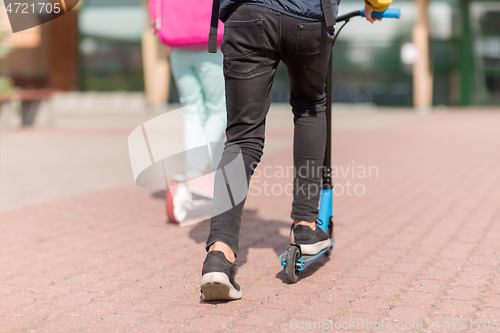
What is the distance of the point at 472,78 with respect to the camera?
91.0 ft

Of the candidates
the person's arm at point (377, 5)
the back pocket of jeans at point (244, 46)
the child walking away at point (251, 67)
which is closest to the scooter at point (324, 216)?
the person's arm at point (377, 5)

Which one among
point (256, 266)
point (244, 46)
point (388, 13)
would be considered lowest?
point (256, 266)

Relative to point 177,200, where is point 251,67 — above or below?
above

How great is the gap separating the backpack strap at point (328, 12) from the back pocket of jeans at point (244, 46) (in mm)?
283

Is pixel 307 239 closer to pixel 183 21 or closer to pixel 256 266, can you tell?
pixel 256 266

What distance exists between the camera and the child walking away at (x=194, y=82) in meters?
3.84

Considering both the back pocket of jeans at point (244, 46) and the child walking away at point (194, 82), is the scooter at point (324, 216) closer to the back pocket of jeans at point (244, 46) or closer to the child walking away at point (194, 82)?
the back pocket of jeans at point (244, 46)

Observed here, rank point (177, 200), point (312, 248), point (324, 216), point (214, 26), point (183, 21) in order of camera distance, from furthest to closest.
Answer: point (177, 200) → point (183, 21) → point (324, 216) → point (312, 248) → point (214, 26)

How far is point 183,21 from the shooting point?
3865 mm

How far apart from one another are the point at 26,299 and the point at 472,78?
1113 inches

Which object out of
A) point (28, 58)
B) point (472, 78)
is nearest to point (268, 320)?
point (472, 78)

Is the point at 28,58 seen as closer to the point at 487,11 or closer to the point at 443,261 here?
the point at 487,11

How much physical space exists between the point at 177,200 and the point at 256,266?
1187mm

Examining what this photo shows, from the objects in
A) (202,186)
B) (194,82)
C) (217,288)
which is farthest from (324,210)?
(194,82)
